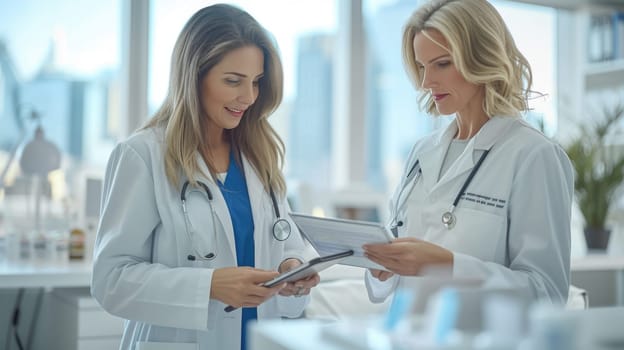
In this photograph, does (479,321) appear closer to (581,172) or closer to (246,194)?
(246,194)

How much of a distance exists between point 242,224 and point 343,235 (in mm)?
382

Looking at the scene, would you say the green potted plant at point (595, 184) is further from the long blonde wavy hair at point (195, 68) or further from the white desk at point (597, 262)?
the long blonde wavy hair at point (195, 68)

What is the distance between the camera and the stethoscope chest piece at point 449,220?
188cm

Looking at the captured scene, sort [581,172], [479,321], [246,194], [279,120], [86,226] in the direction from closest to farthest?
[479,321], [246,194], [86,226], [581,172], [279,120]

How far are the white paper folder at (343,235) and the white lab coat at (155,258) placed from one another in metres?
0.23

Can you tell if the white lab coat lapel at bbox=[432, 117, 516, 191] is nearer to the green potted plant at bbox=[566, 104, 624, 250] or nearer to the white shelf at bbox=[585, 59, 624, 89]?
the green potted plant at bbox=[566, 104, 624, 250]

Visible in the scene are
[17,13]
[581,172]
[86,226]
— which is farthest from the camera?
[581,172]

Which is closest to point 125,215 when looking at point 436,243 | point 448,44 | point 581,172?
point 436,243

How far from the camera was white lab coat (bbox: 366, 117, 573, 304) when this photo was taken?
1732mm

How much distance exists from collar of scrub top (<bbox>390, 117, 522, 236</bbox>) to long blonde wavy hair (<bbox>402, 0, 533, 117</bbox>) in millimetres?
45

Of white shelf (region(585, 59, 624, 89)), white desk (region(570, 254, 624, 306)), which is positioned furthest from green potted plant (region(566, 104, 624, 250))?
white shelf (region(585, 59, 624, 89))

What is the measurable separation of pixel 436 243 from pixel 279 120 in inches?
102

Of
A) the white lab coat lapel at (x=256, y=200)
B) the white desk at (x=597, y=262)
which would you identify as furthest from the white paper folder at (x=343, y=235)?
the white desk at (x=597, y=262)

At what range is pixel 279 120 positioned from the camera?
441cm
